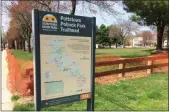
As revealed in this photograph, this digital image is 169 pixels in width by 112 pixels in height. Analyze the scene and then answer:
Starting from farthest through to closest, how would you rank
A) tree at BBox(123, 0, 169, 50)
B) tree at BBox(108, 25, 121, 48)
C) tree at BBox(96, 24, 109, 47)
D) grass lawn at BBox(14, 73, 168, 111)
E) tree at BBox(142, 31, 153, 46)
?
tree at BBox(142, 31, 153, 46) < tree at BBox(96, 24, 109, 47) < tree at BBox(108, 25, 121, 48) < tree at BBox(123, 0, 169, 50) < grass lawn at BBox(14, 73, 168, 111)

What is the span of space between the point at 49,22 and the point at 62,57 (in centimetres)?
55

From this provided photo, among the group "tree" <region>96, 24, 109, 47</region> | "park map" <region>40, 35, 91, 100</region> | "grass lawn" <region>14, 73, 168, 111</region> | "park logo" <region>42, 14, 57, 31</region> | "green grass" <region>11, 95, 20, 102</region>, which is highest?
"tree" <region>96, 24, 109, 47</region>

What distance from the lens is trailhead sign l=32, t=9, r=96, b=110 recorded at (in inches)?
160

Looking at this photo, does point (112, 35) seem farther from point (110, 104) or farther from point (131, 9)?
point (110, 104)

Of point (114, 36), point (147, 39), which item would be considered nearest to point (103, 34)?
point (114, 36)

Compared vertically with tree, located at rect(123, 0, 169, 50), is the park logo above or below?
below

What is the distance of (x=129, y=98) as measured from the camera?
7445 mm

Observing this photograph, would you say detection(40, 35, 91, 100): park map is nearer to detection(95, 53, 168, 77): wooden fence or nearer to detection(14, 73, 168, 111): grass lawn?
detection(14, 73, 168, 111): grass lawn

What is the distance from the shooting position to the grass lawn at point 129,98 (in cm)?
655

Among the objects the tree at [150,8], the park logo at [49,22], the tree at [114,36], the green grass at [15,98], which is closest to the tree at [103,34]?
the tree at [114,36]

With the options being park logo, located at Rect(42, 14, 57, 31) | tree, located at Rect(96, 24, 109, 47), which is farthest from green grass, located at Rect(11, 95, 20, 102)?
tree, located at Rect(96, 24, 109, 47)

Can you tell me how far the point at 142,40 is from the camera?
Answer: 112188mm

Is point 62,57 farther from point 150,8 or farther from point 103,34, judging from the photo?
point 103,34

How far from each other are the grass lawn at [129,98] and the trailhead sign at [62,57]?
193 cm
